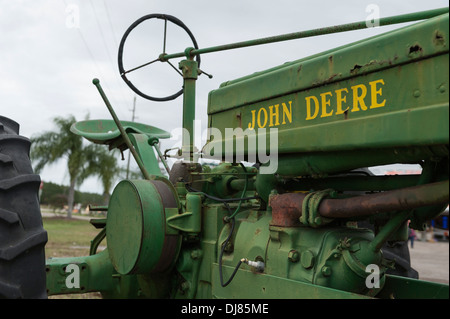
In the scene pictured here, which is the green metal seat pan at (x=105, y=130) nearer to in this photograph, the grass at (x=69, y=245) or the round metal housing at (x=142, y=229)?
the round metal housing at (x=142, y=229)

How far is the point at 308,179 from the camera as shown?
2.55 metres

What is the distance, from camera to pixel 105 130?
3879 mm

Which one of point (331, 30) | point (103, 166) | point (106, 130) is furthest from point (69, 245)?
point (103, 166)

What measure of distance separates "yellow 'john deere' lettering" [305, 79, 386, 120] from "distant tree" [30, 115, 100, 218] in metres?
26.1

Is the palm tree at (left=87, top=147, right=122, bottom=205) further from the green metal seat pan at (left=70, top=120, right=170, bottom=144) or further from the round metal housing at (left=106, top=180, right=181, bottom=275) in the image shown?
the round metal housing at (left=106, top=180, right=181, bottom=275)

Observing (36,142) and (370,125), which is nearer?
(370,125)

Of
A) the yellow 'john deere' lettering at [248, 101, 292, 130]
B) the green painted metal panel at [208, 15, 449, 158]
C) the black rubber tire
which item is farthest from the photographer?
the black rubber tire

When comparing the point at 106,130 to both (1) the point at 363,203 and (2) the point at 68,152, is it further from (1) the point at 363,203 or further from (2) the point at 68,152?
(2) the point at 68,152

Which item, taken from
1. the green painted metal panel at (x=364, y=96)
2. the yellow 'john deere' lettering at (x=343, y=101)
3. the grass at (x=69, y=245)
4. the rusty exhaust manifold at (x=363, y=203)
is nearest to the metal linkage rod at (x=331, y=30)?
the green painted metal panel at (x=364, y=96)

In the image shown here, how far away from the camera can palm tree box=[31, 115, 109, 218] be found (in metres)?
26.8

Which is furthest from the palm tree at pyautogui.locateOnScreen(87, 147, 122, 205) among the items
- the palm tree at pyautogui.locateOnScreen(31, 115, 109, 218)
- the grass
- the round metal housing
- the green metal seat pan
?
the round metal housing
